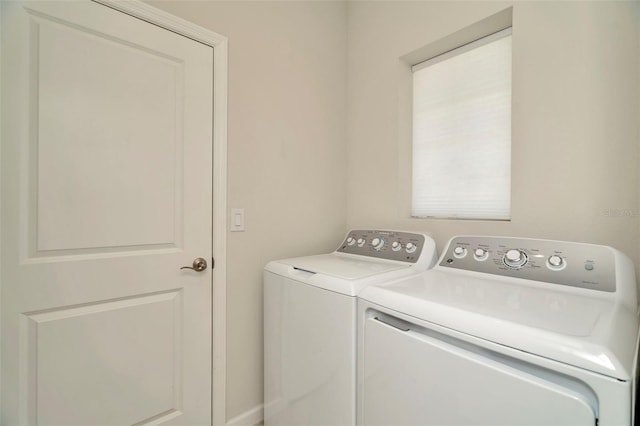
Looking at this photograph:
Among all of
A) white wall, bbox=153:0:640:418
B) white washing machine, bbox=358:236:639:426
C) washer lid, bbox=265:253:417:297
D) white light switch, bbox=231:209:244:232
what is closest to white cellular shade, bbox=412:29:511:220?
white wall, bbox=153:0:640:418

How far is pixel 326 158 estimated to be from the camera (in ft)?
6.45

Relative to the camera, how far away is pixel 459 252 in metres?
1.27

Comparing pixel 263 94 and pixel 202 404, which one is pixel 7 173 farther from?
pixel 202 404

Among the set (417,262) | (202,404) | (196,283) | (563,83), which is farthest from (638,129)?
(202,404)

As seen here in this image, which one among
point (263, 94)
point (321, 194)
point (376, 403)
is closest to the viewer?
point (376, 403)

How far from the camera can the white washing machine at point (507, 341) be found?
1.87ft

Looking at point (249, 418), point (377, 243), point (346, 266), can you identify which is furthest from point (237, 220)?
point (249, 418)

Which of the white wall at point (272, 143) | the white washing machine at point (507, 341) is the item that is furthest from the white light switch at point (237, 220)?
the white washing machine at point (507, 341)

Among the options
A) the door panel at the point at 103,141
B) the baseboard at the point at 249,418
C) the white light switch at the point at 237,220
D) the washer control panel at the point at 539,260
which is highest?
the door panel at the point at 103,141

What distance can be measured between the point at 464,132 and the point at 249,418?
205 centimetres

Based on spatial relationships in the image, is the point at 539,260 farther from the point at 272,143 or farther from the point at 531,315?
the point at 272,143

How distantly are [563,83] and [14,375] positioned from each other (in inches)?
95.2

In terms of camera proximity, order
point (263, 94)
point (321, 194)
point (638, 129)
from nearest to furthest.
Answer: point (638, 129) < point (263, 94) < point (321, 194)

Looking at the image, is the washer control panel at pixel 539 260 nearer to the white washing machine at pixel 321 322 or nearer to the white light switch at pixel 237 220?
the white washing machine at pixel 321 322
